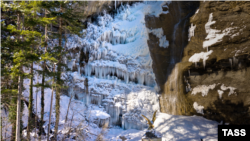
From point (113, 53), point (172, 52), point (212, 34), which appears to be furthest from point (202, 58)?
point (113, 53)

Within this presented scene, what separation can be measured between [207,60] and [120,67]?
7.97 meters

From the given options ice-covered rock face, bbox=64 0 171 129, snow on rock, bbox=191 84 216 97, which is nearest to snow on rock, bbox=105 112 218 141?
snow on rock, bbox=191 84 216 97

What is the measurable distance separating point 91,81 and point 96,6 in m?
9.86

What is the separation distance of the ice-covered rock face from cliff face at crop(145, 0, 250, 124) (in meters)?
2.07

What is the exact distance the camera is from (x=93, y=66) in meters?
15.7

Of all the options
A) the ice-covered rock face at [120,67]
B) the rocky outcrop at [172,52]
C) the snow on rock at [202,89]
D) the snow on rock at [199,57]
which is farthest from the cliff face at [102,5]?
the snow on rock at [202,89]

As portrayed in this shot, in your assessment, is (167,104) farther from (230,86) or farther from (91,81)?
(91,81)

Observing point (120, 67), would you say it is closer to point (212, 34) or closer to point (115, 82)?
point (115, 82)

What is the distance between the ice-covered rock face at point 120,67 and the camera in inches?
535

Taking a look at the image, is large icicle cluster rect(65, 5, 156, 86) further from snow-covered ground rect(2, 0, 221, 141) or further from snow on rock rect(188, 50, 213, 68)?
snow on rock rect(188, 50, 213, 68)

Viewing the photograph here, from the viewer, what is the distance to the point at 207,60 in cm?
942

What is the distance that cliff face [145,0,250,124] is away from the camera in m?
8.33

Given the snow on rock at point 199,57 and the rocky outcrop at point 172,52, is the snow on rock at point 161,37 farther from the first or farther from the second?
the snow on rock at point 199,57

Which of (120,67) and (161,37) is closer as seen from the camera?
(161,37)
